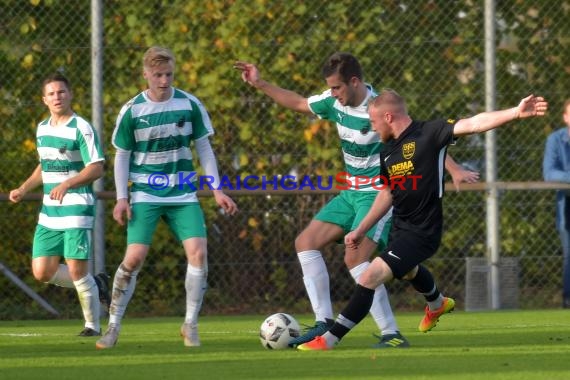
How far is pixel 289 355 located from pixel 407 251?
3.03 feet

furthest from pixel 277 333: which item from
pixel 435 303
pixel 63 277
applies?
pixel 63 277

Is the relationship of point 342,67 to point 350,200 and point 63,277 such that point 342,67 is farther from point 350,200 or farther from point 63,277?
point 63,277

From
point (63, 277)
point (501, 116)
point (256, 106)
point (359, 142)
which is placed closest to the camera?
point (501, 116)

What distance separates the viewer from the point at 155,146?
8.58 metres

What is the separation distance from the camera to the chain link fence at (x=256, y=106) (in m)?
12.4

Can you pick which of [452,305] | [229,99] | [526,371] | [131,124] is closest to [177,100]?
[131,124]

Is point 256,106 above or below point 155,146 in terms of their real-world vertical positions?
above

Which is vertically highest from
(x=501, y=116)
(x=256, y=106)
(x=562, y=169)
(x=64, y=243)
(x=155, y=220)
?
(x=256, y=106)

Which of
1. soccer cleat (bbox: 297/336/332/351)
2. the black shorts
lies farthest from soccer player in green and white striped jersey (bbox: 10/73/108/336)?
the black shorts

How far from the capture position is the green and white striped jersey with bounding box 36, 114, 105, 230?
31.7ft

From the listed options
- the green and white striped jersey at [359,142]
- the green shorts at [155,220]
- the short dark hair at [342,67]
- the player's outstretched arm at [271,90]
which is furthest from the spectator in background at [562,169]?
the green shorts at [155,220]

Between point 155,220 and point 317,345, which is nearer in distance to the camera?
point 317,345

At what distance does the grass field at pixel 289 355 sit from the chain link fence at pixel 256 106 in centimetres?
164

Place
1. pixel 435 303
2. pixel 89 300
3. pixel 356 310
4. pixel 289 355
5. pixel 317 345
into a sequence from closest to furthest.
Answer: pixel 289 355, pixel 356 310, pixel 317 345, pixel 435 303, pixel 89 300
